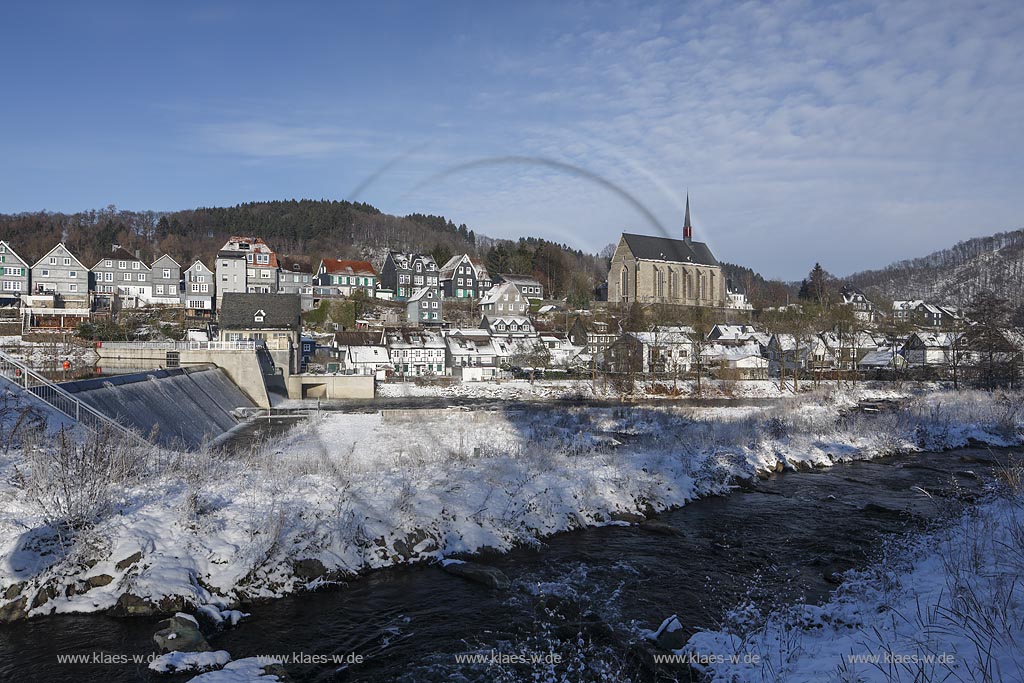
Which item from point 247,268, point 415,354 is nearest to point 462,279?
point 247,268

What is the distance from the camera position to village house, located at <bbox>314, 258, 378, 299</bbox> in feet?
286

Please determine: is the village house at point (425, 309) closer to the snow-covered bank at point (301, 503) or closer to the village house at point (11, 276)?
the village house at point (11, 276)

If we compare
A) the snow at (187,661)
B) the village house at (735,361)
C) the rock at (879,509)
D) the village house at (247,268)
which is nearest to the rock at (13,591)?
the snow at (187,661)

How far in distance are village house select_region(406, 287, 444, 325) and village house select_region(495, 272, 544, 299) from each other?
54.1 ft

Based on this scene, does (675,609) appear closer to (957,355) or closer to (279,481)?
(279,481)

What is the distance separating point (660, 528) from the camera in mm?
15727

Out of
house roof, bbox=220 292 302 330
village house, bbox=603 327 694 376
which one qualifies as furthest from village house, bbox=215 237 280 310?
village house, bbox=603 327 694 376

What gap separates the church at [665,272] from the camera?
102188mm

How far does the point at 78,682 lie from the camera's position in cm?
831

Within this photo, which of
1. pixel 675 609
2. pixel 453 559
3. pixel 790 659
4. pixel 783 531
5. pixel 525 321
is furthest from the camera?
pixel 525 321

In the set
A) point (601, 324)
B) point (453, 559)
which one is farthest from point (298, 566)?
point (601, 324)

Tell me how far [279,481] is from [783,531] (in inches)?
482

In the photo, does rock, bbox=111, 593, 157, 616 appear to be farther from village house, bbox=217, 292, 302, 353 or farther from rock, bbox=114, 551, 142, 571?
village house, bbox=217, 292, 302, 353

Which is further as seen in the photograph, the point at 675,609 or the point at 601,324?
the point at 601,324
